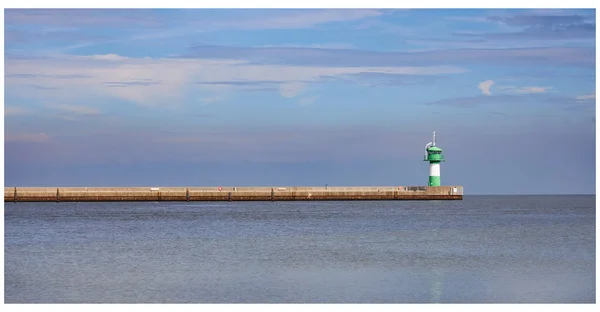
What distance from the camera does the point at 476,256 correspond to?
2312cm

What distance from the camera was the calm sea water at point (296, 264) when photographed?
1559 cm

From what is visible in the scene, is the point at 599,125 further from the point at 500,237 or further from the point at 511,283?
the point at 500,237

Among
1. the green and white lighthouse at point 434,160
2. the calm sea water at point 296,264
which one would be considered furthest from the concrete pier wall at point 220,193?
the calm sea water at point 296,264

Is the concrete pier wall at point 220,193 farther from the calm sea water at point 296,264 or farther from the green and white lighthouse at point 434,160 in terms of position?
the calm sea water at point 296,264

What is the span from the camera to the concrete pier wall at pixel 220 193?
67688 millimetres

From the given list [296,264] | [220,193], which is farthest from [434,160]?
[296,264]

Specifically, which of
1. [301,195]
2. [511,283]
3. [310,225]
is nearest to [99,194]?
[301,195]

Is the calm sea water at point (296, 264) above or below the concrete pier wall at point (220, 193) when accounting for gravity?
below

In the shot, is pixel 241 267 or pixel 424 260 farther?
pixel 424 260

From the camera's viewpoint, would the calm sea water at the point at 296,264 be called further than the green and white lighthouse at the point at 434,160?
No

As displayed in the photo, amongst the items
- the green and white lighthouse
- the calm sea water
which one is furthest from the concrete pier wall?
the calm sea water

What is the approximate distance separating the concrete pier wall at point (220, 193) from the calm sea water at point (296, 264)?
31952 mm
